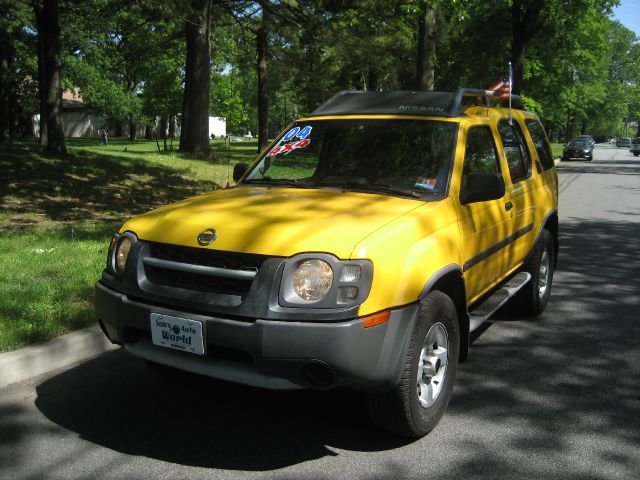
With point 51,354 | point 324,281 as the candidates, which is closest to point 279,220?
point 324,281

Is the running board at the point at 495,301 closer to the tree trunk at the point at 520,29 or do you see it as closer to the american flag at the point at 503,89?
the american flag at the point at 503,89

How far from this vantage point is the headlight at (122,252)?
3.72 meters

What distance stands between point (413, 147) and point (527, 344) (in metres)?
2.05

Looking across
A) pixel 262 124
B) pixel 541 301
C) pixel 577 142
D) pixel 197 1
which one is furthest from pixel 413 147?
pixel 577 142

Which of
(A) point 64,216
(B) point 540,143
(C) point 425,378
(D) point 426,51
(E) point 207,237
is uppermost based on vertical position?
(D) point 426,51

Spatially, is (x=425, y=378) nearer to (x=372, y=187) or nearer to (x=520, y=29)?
(x=372, y=187)

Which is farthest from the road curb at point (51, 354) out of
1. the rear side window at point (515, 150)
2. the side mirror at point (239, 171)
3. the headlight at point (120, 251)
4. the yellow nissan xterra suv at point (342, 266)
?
the rear side window at point (515, 150)

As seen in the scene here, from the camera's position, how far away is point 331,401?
4.11m

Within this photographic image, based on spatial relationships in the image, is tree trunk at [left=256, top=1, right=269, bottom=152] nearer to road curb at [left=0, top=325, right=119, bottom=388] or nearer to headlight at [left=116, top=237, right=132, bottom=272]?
road curb at [left=0, top=325, right=119, bottom=388]

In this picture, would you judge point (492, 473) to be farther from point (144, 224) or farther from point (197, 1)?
point (197, 1)

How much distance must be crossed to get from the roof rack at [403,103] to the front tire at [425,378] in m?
1.60

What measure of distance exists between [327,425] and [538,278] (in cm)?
291

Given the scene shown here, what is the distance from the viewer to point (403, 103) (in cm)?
Answer: 472

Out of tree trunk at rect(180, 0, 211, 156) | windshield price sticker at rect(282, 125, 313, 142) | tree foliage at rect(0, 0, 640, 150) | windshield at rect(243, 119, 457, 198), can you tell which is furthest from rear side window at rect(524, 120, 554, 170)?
tree trunk at rect(180, 0, 211, 156)
